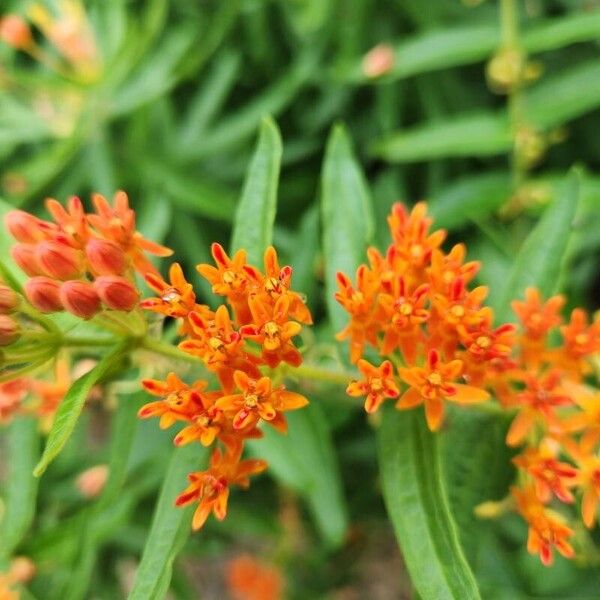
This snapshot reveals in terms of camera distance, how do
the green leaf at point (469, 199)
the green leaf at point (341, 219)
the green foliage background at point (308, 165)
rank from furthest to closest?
the green leaf at point (469, 199) < the green foliage background at point (308, 165) < the green leaf at point (341, 219)

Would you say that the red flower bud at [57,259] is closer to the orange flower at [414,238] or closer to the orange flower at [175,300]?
the orange flower at [175,300]

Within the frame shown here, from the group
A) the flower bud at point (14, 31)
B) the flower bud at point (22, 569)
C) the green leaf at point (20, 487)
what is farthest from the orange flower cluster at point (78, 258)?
the flower bud at point (14, 31)

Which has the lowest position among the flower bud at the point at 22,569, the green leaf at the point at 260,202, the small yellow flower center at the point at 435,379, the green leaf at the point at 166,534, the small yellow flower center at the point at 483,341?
the green leaf at the point at 166,534

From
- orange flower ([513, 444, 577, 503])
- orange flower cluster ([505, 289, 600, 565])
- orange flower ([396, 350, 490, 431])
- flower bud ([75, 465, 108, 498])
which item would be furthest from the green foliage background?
orange flower ([396, 350, 490, 431])

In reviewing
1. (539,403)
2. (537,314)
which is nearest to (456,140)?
(537,314)

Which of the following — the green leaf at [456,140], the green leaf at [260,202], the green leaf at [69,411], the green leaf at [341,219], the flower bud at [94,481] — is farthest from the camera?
the green leaf at [456,140]

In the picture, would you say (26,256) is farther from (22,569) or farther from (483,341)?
(22,569)

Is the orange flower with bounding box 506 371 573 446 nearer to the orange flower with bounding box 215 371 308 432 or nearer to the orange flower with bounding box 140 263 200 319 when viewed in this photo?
the orange flower with bounding box 215 371 308 432
